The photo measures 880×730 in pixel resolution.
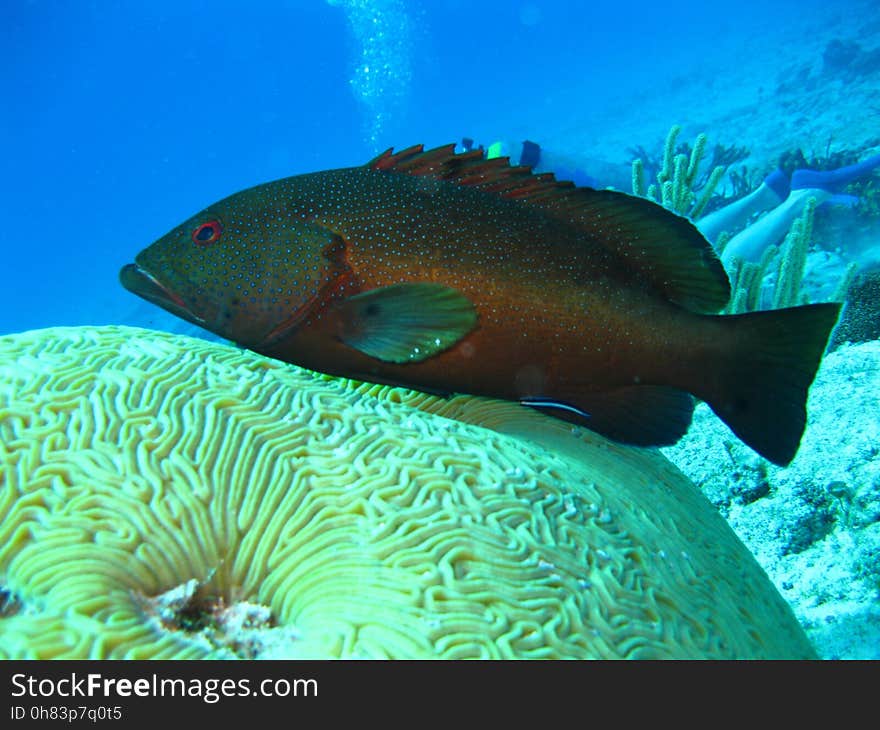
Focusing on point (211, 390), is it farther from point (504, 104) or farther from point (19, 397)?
point (504, 104)

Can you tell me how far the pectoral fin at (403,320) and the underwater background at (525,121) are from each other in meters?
3.07

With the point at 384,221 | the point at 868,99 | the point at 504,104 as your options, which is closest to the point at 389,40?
the point at 504,104

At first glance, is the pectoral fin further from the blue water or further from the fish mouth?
the blue water

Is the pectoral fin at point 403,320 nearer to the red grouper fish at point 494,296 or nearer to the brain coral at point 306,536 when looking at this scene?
the red grouper fish at point 494,296

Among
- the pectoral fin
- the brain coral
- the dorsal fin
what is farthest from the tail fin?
the pectoral fin

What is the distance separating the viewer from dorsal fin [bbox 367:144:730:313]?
2168 mm

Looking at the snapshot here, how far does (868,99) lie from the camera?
1825 cm

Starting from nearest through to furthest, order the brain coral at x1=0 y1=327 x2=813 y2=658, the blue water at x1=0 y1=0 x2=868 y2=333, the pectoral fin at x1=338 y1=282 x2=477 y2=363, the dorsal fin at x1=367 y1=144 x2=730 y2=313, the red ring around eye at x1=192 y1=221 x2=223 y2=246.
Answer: the brain coral at x1=0 y1=327 x2=813 y2=658, the pectoral fin at x1=338 y1=282 x2=477 y2=363, the red ring around eye at x1=192 y1=221 x2=223 y2=246, the dorsal fin at x1=367 y1=144 x2=730 y2=313, the blue water at x1=0 y1=0 x2=868 y2=333

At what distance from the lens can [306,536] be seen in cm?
179

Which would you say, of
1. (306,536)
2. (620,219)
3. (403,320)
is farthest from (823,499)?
(306,536)

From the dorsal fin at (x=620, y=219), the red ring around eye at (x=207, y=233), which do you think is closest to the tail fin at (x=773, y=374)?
the dorsal fin at (x=620, y=219)

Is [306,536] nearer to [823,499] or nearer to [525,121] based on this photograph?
[823,499]

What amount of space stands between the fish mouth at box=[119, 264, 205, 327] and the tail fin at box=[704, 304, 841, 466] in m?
2.01
